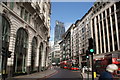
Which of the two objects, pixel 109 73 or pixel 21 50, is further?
pixel 21 50

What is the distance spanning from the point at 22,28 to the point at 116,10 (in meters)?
26.4

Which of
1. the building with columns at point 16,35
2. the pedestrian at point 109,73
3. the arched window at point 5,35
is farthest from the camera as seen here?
the building with columns at point 16,35

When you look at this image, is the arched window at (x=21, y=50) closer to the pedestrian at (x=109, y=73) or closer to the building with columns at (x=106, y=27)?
the pedestrian at (x=109, y=73)

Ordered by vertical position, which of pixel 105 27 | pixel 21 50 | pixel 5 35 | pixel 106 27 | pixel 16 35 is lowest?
pixel 21 50

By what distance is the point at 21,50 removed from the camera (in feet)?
75.5

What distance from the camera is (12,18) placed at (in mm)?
19438

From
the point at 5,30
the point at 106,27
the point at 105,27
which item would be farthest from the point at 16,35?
the point at 105,27

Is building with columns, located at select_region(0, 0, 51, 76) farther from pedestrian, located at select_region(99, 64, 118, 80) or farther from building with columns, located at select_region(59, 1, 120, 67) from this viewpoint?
building with columns, located at select_region(59, 1, 120, 67)

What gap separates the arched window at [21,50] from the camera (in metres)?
21.4

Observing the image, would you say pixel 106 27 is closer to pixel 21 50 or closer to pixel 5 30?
pixel 21 50

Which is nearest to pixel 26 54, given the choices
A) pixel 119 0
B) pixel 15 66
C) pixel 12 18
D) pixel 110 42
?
pixel 15 66

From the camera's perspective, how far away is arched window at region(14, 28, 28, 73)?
21394 mm

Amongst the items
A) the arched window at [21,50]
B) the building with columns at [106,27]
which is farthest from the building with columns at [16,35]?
the building with columns at [106,27]

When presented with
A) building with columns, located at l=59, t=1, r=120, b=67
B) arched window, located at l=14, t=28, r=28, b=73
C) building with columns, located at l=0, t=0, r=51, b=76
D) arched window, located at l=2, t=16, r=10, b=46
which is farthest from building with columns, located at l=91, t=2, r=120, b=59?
arched window, located at l=2, t=16, r=10, b=46
